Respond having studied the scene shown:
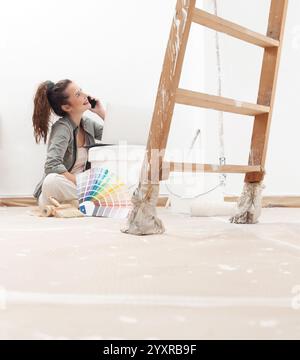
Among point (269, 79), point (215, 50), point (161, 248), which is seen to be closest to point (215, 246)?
point (161, 248)

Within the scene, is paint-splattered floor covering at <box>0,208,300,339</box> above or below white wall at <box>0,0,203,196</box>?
below

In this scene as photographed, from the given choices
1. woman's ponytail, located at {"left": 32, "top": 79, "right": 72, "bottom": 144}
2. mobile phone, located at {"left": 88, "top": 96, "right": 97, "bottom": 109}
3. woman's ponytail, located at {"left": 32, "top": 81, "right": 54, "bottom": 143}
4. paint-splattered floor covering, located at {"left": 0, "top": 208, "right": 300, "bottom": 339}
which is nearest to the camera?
paint-splattered floor covering, located at {"left": 0, "top": 208, "right": 300, "bottom": 339}

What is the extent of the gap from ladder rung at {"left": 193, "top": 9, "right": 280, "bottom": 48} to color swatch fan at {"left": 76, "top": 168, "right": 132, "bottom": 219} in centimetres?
90

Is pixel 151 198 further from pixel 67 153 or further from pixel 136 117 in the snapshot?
pixel 136 117

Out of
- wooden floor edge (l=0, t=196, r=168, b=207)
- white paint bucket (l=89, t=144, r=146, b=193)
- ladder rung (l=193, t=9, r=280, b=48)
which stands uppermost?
ladder rung (l=193, t=9, r=280, b=48)

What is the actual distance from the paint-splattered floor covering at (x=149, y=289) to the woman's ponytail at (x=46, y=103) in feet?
5.68

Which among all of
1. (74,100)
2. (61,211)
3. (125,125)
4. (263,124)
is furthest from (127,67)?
(263,124)

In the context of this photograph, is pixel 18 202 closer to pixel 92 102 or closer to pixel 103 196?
pixel 92 102

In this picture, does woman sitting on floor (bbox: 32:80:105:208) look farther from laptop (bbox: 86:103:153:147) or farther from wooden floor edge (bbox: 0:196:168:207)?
wooden floor edge (bbox: 0:196:168:207)

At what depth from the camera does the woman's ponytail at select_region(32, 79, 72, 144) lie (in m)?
2.65

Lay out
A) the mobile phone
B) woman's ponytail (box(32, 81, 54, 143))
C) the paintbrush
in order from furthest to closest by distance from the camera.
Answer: the mobile phone → woman's ponytail (box(32, 81, 54, 143)) → the paintbrush

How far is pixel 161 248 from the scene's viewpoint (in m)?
0.95

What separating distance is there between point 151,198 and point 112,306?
67 cm

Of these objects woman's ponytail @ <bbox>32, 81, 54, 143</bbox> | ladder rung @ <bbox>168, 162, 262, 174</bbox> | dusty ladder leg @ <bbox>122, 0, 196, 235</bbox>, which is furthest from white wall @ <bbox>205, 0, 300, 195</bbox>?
dusty ladder leg @ <bbox>122, 0, 196, 235</bbox>
